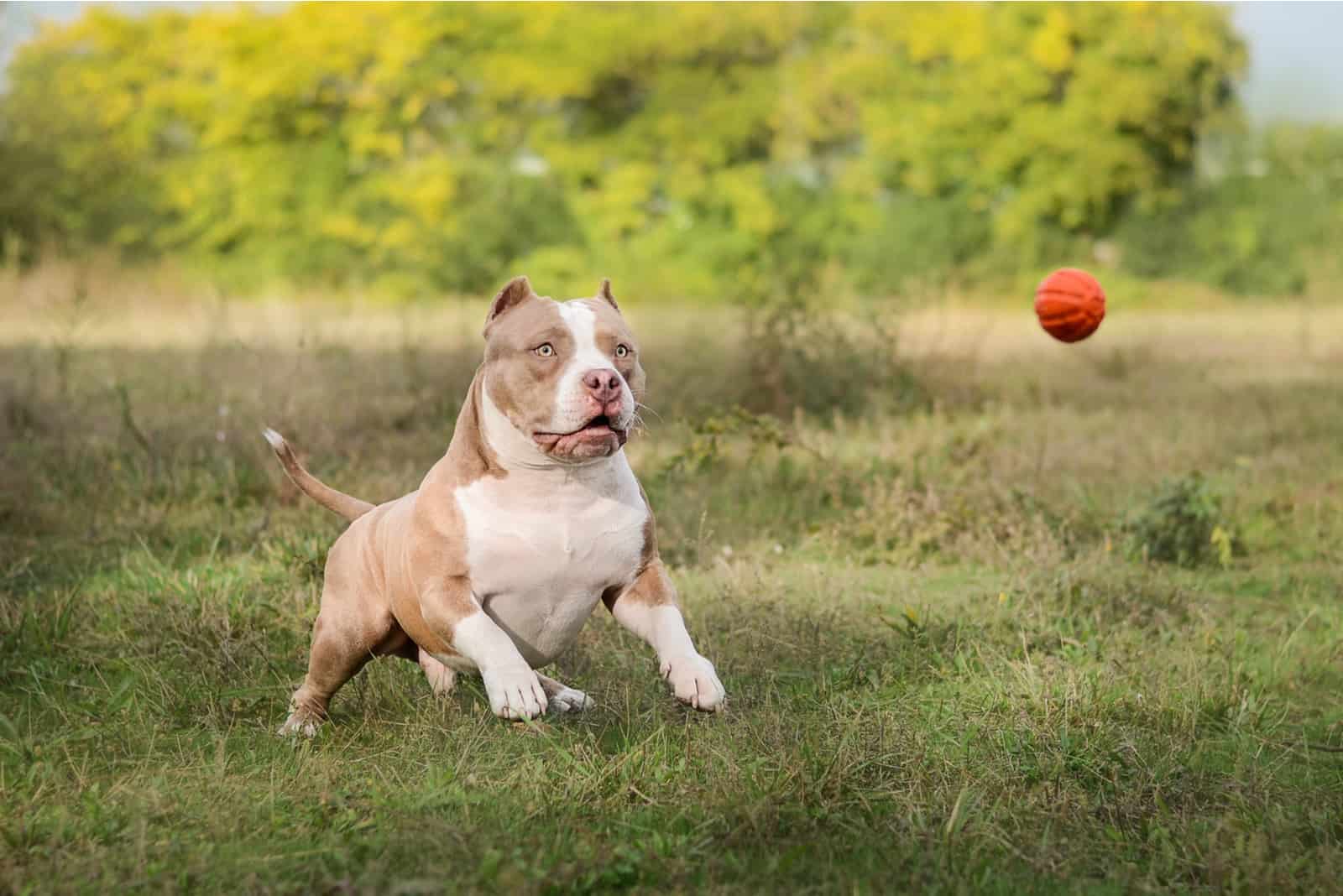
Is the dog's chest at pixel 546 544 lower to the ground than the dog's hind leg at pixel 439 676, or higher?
higher

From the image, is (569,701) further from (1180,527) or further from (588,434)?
(1180,527)

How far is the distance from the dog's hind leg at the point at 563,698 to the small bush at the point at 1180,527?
9.94 feet

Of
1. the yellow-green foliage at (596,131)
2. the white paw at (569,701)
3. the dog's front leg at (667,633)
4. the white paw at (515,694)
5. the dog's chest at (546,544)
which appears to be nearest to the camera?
the white paw at (515,694)

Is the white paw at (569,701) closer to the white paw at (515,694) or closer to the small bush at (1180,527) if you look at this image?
the white paw at (515,694)

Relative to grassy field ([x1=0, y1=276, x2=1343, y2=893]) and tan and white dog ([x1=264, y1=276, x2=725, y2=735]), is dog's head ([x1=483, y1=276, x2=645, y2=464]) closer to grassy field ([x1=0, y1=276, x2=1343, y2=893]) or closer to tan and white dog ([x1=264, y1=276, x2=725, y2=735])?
tan and white dog ([x1=264, y1=276, x2=725, y2=735])

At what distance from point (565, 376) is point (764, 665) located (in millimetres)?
1468

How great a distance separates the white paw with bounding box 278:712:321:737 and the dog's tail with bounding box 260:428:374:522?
0.65 meters

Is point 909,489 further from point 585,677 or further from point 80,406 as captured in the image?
point 80,406

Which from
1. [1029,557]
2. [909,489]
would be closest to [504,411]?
[1029,557]

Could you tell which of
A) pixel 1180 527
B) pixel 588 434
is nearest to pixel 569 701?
pixel 588 434

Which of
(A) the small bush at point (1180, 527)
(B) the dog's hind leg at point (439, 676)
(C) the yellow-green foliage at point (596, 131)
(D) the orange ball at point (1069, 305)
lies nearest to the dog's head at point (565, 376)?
(B) the dog's hind leg at point (439, 676)

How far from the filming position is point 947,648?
487cm

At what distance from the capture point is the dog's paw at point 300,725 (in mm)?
4098

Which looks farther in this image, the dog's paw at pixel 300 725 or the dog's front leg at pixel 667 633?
the dog's paw at pixel 300 725
